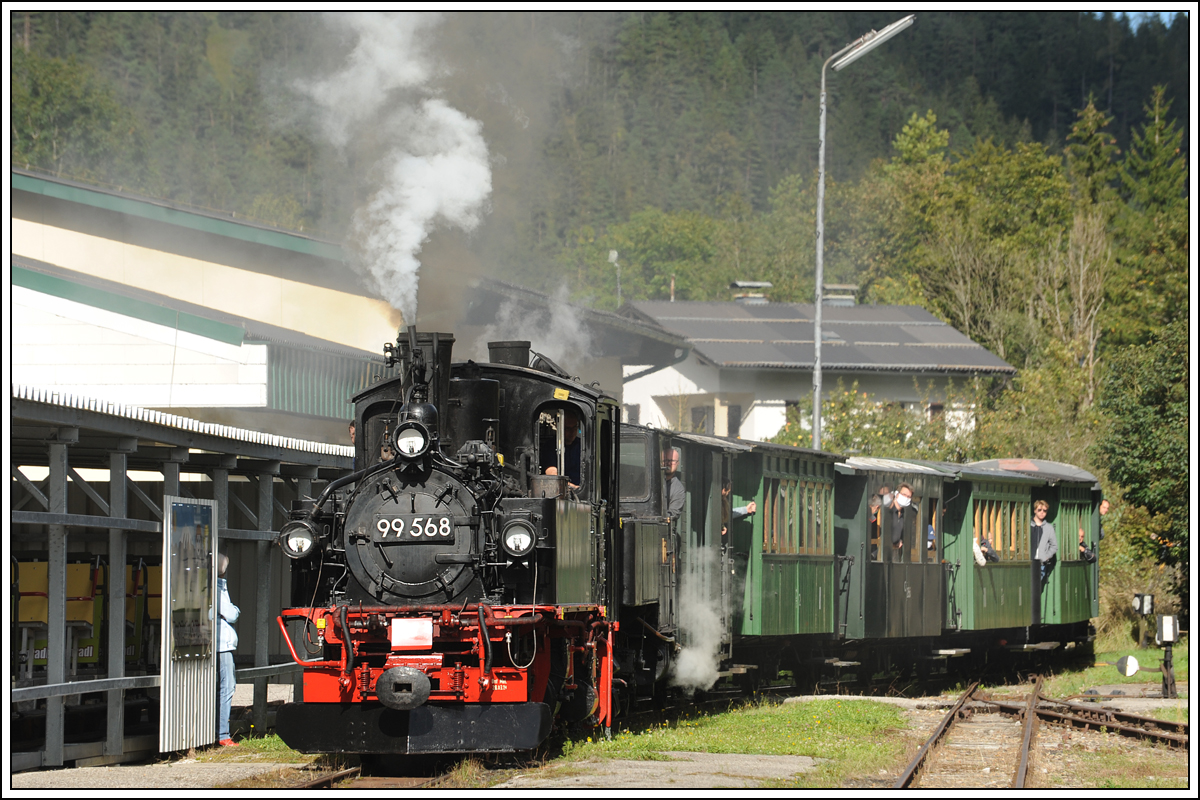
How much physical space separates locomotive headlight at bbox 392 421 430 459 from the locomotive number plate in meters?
0.43

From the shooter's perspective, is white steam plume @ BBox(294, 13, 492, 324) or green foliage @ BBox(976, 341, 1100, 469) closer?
white steam plume @ BBox(294, 13, 492, 324)

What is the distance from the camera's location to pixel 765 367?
36.2 m

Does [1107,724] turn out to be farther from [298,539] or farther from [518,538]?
[298,539]

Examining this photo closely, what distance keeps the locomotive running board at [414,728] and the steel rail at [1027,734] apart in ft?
11.2

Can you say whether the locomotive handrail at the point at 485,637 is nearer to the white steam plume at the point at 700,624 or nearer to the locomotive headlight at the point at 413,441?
the locomotive headlight at the point at 413,441

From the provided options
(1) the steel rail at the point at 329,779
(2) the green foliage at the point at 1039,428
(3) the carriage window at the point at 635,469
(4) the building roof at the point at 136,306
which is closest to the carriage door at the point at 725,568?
(3) the carriage window at the point at 635,469

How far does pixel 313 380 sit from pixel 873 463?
785cm

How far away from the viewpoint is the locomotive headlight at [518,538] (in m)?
9.45

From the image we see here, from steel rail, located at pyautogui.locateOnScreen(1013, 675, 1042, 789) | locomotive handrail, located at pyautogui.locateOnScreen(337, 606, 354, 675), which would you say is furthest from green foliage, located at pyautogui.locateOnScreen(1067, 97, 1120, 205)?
locomotive handrail, located at pyautogui.locateOnScreen(337, 606, 354, 675)

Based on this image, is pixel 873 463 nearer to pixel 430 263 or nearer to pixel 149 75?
pixel 430 263

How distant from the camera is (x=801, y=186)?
87.6 meters

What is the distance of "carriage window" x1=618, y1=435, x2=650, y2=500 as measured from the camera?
1318 cm

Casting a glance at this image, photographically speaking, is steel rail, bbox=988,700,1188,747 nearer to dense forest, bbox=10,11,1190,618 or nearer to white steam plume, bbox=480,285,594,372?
white steam plume, bbox=480,285,594,372

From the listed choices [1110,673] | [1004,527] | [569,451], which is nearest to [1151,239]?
[1110,673]
